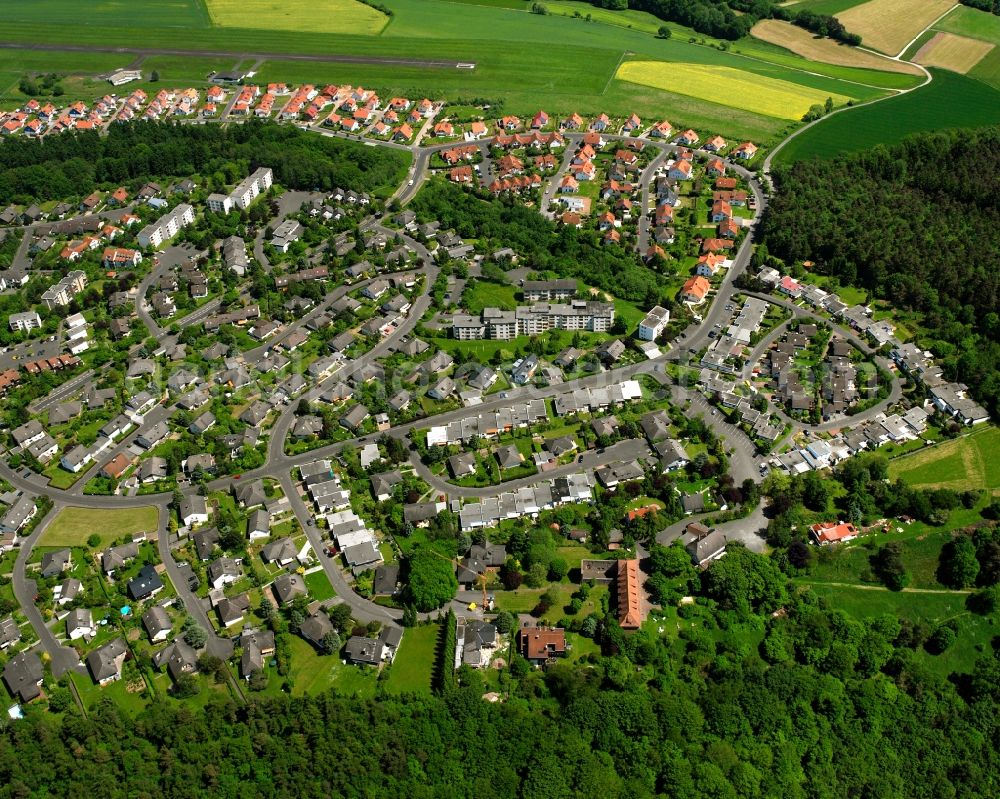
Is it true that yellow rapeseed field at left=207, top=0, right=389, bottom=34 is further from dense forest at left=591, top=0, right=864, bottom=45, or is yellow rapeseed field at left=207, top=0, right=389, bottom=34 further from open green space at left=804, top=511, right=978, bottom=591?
open green space at left=804, top=511, right=978, bottom=591

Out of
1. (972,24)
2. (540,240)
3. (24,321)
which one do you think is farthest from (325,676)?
(972,24)

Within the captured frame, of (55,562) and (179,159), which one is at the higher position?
(179,159)

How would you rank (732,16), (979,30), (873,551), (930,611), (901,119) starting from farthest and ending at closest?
(732,16) < (979,30) < (901,119) < (873,551) < (930,611)

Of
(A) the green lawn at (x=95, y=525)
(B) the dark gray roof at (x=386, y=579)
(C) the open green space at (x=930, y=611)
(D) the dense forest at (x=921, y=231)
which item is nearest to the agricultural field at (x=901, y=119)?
(D) the dense forest at (x=921, y=231)

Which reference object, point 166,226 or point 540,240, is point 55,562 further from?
point 540,240

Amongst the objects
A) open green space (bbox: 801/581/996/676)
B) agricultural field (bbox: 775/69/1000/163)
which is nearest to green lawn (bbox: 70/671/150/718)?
open green space (bbox: 801/581/996/676)

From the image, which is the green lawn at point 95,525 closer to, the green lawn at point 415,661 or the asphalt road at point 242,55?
the green lawn at point 415,661
